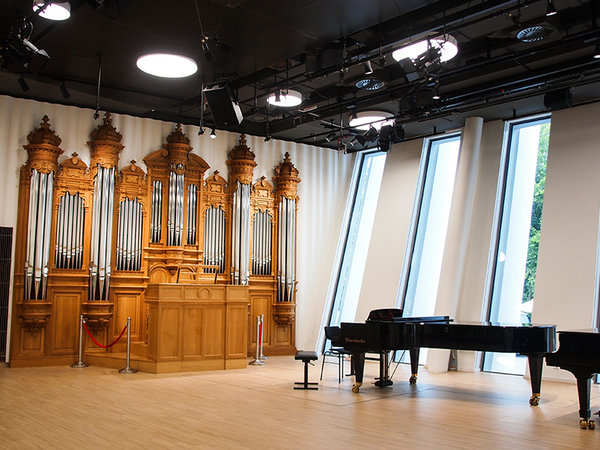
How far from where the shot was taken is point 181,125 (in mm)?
11312

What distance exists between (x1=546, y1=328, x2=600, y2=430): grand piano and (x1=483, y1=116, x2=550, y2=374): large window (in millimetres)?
4017

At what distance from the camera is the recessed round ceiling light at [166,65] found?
25.5 ft

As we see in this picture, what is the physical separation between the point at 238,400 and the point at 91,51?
4965mm

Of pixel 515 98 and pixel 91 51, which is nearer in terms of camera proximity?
pixel 91 51

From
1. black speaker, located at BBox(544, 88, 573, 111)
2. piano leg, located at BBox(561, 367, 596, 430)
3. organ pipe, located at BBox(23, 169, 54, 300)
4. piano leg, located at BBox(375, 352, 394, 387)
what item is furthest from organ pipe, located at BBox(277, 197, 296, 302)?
piano leg, located at BBox(561, 367, 596, 430)

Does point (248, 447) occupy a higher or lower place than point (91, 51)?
lower

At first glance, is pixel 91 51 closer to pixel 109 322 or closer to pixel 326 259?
pixel 109 322

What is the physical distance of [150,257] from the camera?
420 inches

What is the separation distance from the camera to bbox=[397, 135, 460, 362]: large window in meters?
11.2

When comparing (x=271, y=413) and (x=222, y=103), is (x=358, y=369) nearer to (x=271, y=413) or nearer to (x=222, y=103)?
(x=271, y=413)

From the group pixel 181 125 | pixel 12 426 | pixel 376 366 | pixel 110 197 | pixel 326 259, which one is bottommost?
pixel 376 366

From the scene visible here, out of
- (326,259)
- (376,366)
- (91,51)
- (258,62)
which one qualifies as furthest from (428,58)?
(326,259)

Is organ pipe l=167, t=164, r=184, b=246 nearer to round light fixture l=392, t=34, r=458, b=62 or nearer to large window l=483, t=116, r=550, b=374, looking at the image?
round light fixture l=392, t=34, r=458, b=62

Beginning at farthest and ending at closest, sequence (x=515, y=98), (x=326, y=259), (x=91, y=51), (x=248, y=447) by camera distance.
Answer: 1. (x=326, y=259)
2. (x=515, y=98)
3. (x=91, y=51)
4. (x=248, y=447)
